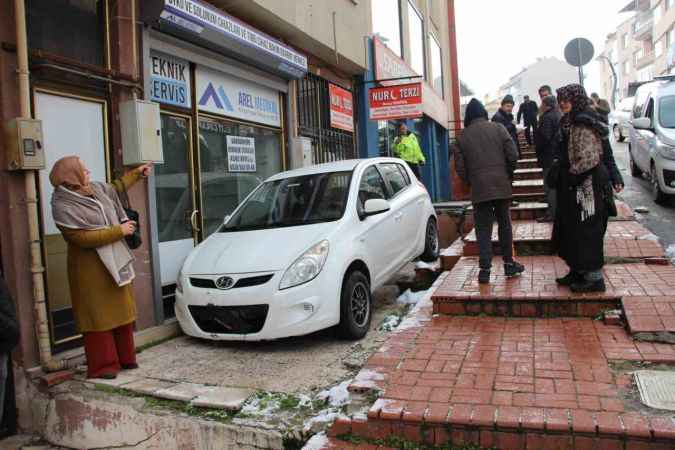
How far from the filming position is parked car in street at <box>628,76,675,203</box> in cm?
932

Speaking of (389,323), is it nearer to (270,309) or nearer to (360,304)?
(360,304)

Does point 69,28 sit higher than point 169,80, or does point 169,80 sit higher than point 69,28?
point 69,28

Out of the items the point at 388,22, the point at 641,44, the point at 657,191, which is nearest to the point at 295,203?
the point at 657,191

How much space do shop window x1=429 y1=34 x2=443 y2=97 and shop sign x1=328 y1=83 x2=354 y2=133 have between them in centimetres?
931

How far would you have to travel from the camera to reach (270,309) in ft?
15.9

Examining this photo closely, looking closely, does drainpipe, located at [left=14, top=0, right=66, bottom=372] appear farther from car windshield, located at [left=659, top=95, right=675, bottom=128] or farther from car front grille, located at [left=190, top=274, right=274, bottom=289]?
car windshield, located at [left=659, top=95, right=675, bottom=128]

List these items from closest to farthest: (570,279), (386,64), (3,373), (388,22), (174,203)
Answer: (3,373), (570,279), (174,203), (386,64), (388,22)

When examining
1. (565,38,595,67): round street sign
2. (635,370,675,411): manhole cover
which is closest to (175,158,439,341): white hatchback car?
(635,370,675,411): manhole cover

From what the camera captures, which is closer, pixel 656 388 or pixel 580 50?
pixel 656 388

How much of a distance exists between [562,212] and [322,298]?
2.31 m

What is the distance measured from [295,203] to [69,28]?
9.06 feet

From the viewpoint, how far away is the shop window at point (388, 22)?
13.4m

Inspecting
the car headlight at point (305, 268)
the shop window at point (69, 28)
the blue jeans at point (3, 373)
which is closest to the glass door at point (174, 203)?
the shop window at point (69, 28)

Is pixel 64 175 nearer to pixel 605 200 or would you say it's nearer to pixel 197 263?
pixel 197 263
